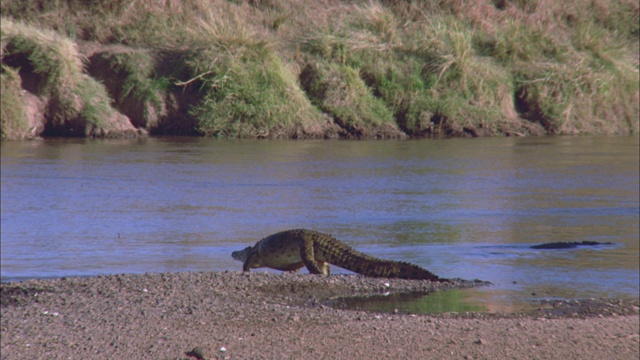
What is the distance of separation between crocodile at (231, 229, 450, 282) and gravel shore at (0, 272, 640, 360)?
1.11ft

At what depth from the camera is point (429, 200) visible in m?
11.8

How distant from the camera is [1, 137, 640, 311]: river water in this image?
800cm

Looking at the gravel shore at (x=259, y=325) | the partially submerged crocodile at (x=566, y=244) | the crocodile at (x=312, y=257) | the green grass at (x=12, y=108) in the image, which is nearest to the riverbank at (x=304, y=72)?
the green grass at (x=12, y=108)

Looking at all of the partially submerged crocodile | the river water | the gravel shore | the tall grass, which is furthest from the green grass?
the partially submerged crocodile

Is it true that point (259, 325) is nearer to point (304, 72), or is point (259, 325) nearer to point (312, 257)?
point (312, 257)

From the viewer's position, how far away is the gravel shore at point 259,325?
5266mm

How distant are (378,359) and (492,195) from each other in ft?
25.0

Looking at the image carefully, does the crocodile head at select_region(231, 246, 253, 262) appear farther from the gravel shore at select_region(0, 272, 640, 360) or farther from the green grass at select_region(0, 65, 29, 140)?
the green grass at select_region(0, 65, 29, 140)

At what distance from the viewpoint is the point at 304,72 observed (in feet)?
68.2

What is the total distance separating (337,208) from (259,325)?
17.7ft

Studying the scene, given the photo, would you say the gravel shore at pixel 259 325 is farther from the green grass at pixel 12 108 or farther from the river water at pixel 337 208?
the green grass at pixel 12 108

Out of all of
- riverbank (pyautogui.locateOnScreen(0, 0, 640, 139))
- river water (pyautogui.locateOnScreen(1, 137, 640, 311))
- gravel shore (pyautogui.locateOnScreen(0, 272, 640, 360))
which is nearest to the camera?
gravel shore (pyautogui.locateOnScreen(0, 272, 640, 360))

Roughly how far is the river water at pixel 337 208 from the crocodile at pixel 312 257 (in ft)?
0.98

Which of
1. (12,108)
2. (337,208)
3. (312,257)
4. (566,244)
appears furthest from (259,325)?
(12,108)
